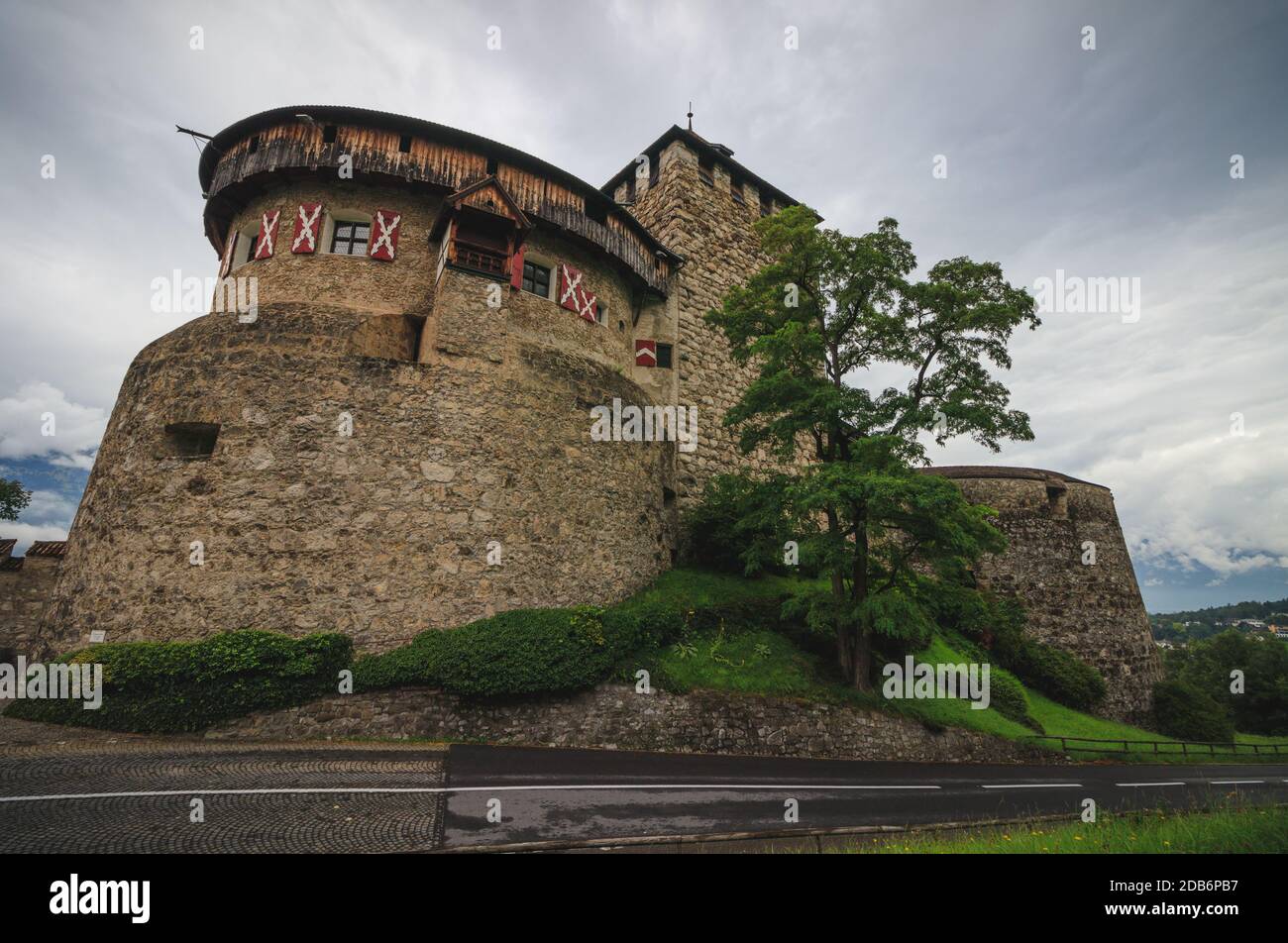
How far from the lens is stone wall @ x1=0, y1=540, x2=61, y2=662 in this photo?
15.6 m

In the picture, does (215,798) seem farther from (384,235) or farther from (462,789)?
(384,235)

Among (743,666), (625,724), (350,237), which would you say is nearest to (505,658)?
(625,724)

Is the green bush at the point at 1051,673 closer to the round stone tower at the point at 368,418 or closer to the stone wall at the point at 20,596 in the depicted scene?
the round stone tower at the point at 368,418

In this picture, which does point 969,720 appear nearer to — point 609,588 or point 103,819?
point 609,588

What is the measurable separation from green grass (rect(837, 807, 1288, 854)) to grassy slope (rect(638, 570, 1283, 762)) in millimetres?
6729

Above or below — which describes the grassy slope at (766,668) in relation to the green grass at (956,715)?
above

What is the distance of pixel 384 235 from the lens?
51.1 feet

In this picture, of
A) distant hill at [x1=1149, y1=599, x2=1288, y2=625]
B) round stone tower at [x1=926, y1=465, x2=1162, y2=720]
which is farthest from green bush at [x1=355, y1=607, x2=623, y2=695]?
distant hill at [x1=1149, y1=599, x2=1288, y2=625]

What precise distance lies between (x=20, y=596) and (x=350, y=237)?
1366 centimetres

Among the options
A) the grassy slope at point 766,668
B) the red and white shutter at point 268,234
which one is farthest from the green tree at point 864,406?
the red and white shutter at point 268,234

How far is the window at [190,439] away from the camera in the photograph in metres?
13.1

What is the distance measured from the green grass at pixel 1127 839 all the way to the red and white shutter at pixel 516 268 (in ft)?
49.3
